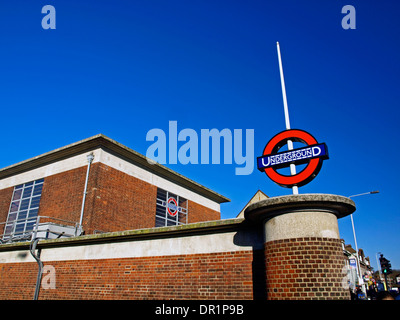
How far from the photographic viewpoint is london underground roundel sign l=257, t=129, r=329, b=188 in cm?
747

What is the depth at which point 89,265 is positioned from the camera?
10.1 metres

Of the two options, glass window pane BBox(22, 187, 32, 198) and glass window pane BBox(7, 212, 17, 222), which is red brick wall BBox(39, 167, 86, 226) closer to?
glass window pane BBox(22, 187, 32, 198)

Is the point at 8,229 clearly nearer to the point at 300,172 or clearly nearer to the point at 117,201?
the point at 117,201

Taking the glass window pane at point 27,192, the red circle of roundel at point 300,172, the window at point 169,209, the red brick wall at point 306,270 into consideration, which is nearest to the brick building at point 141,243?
the red brick wall at point 306,270

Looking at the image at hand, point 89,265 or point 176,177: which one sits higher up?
point 176,177

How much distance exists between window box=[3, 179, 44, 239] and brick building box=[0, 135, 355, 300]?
3.7 inches

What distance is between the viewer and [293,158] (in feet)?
25.5

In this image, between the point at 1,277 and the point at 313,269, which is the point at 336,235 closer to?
the point at 313,269

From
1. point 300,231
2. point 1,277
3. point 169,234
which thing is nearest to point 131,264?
point 169,234

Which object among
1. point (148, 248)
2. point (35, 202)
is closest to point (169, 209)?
point (35, 202)

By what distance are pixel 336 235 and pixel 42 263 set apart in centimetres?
1077

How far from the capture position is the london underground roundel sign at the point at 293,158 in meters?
7.47

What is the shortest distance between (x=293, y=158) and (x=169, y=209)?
15.1 metres
